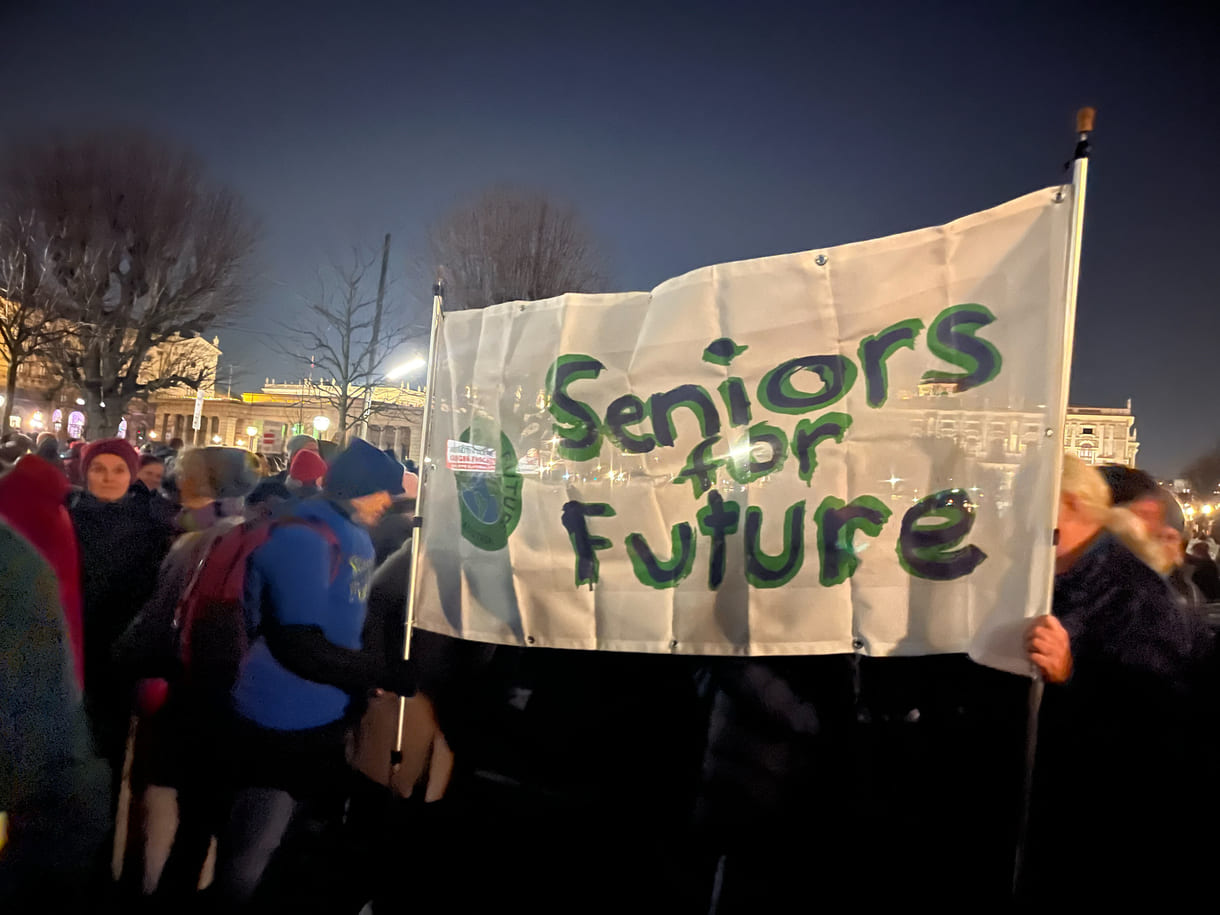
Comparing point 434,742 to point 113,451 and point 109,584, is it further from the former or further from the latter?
point 113,451

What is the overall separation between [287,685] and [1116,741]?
9.29 ft

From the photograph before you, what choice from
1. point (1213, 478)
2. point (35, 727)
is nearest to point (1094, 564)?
point (35, 727)

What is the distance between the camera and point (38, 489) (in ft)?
7.20

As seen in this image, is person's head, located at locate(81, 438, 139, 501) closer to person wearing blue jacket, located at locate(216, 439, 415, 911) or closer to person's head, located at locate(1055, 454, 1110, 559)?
person wearing blue jacket, located at locate(216, 439, 415, 911)

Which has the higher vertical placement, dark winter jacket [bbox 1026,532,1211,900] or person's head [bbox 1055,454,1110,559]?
person's head [bbox 1055,454,1110,559]

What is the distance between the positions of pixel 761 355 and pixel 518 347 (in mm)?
915

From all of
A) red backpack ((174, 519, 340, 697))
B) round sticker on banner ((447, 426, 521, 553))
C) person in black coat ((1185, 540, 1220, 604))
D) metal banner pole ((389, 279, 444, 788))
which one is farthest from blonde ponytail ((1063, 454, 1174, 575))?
person in black coat ((1185, 540, 1220, 604))

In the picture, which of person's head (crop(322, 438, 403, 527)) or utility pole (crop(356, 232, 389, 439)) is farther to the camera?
utility pole (crop(356, 232, 389, 439))

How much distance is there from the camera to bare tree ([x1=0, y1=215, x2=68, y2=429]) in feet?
58.4

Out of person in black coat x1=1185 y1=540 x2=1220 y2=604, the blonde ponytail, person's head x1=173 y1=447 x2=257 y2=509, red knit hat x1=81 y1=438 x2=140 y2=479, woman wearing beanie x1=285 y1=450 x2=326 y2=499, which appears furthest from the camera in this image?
person in black coat x1=1185 y1=540 x2=1220 y2=604

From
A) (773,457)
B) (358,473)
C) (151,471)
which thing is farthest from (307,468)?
(773,457)

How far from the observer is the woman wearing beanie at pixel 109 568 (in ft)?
11.1

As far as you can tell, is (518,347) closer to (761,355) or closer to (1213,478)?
(761,355)

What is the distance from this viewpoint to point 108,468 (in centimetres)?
390
